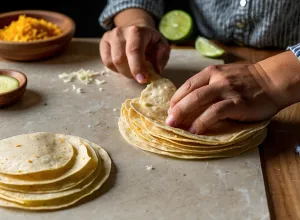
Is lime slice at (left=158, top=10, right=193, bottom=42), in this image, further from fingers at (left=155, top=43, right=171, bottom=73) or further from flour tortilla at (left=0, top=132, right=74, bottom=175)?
flour tortilla at (left=0, top=132, right=74, bottom=175)

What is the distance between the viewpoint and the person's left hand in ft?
5.07

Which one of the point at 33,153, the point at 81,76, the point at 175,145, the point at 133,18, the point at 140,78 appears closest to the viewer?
the point at 33,153

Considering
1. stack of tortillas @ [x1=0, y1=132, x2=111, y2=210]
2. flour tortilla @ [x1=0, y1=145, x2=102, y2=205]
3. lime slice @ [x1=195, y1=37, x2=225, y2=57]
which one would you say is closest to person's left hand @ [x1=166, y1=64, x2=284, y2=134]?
stack of tortillas @ [x1=0, y1=132, x2=111, y2=210]

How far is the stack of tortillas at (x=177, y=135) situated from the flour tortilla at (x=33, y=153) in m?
0.23

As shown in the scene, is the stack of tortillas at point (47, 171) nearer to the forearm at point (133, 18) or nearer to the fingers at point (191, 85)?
the fingers at point (191, 85)

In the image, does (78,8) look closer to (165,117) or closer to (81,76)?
(81,76)

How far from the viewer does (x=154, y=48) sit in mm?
2064

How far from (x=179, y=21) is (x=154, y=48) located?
1.04 feet

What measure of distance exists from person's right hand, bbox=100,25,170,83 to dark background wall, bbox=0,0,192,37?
47.1 inches

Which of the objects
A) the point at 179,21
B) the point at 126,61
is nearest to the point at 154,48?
the point at 126,61

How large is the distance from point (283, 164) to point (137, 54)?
71 cm

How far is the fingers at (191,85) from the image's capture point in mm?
1608

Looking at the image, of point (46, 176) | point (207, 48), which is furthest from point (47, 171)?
point (207, 48)

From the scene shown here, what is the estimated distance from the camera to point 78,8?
3.21 m
